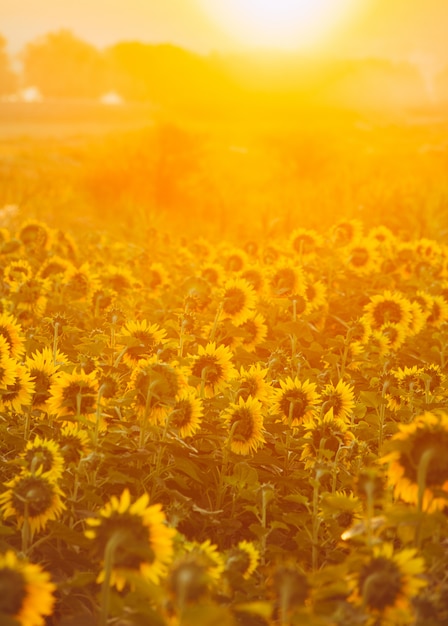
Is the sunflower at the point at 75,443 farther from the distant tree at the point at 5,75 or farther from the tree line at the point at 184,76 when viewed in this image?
the distant tree at the point at 5,75

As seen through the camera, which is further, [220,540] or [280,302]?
[280,302]

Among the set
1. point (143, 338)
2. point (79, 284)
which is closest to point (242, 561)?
point (143, 338)

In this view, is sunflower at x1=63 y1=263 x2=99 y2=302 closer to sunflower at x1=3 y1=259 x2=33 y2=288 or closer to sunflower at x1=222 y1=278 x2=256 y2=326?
sunflower at x1=3 y1=259 x2=33 y2=288

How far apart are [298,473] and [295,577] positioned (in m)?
1.16

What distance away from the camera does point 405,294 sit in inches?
208

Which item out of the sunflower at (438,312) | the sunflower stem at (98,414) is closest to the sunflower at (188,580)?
the sunflower stem at (98,414)

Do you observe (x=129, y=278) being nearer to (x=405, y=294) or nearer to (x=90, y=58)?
(x=405, y=294)

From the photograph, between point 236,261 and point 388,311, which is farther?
point 236,261

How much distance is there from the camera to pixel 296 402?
9.98ft

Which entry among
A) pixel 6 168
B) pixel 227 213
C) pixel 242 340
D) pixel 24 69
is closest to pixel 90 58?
pixel 24 69

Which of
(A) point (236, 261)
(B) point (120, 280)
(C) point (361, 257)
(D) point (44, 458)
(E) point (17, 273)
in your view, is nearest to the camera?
(D) point (44, 458)

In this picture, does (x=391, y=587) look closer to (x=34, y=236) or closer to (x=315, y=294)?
(x=315, y=294)

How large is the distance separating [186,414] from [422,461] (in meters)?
1.13

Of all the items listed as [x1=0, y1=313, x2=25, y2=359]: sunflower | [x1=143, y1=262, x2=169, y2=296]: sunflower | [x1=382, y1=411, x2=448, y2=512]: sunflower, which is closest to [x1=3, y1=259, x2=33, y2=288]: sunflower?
[x1=143, y1=262, x2=169, y2=296]: sunflower
